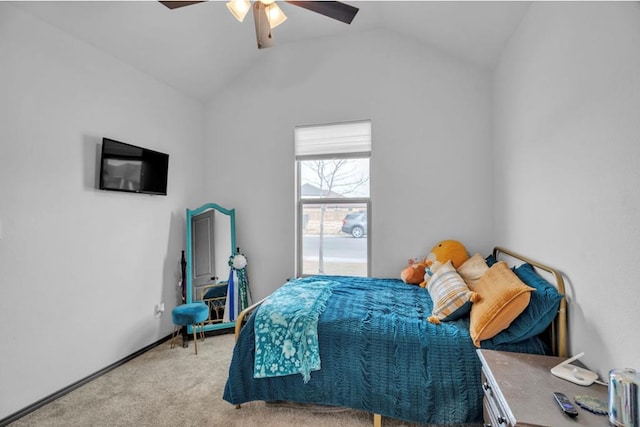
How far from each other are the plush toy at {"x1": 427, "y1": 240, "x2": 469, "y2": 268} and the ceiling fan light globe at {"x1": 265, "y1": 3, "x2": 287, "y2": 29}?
235cm

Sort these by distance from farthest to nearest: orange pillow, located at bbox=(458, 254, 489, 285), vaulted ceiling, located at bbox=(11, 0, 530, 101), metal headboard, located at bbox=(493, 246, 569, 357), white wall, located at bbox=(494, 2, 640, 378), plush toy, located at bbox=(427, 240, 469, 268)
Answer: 1. plush toy, located at bbox=(427, 240, 469, 268)
2. orange pillow, located at bbox=(458, 254, 489, 285)
3. vaulted ceiling, located at bbox=(11, 0, 530, 101)
4. metal headboard, located at bbox=(493, 246, 569, 357)
5. white wall, located at bbox=(494, 2, 640, 378)

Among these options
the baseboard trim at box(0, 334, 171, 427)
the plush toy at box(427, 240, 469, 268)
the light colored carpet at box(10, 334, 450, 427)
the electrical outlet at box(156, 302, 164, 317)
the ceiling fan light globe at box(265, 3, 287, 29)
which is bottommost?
the light colored carpet at box(10, 334, 450, 427)

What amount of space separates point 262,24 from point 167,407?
8.72 feet

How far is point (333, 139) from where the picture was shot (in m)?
3.29

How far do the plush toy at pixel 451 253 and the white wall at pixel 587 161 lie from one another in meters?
0.64

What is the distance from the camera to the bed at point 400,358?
1.57 metres

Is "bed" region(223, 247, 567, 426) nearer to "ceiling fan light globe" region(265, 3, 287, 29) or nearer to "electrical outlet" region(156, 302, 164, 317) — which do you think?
"electrical outlet" region(156, 302, 164, 317)

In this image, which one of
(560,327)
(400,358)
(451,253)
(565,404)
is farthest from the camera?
(451,253)

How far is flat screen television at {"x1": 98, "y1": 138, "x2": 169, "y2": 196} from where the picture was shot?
239 cm

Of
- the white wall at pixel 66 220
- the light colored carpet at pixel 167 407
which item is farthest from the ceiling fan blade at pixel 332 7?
the light colored carpet at pixel 167 407

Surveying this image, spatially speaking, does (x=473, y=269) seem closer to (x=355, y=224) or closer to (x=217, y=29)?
(x=355, y=224)

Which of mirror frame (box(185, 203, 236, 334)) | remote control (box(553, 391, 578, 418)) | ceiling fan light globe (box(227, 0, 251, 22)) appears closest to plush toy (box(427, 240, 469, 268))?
remote control (box(553, 391, 578, 418))

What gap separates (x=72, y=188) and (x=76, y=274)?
672mm

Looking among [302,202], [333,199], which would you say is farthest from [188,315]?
[333,199]
